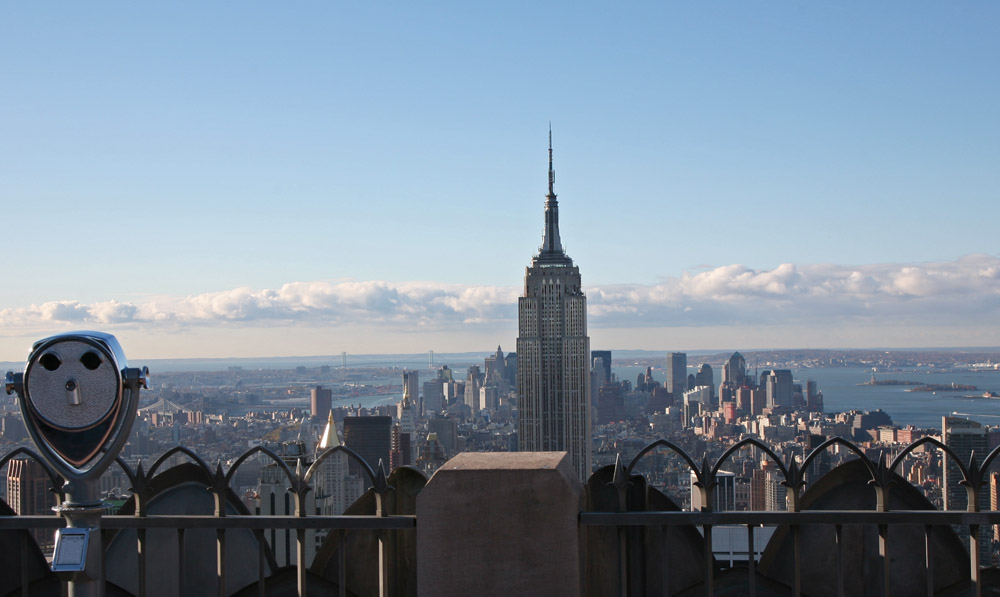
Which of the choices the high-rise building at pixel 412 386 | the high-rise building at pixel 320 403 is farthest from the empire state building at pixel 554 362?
A: the high-rise building at pixel 412 386

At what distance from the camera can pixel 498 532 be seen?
3.79 metres

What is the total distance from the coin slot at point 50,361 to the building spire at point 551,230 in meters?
127

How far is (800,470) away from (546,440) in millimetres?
117935

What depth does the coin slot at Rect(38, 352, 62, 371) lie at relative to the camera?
332 cm

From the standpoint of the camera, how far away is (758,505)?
19.8 feet

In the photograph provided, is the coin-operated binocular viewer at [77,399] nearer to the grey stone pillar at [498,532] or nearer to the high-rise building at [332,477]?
the high-rise building at [332,477]

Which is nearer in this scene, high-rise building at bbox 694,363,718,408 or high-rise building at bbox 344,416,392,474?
high-rise building at bbox 344,416,392,474

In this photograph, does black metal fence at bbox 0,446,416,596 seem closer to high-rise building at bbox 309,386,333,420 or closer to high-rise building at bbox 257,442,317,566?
high-rise building at bbox 257,442,317,566

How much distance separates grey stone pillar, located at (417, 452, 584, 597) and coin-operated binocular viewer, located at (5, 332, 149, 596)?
4.22ft

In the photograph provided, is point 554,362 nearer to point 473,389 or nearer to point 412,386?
point 412,386

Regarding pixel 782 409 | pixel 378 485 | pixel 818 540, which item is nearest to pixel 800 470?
pixel 818 540

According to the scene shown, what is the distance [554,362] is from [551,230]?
20261 millimetres

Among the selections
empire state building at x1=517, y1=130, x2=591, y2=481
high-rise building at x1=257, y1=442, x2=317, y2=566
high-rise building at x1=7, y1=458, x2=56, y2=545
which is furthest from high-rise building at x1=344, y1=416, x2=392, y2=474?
high-rise building at x1=257, y1=442, x2=317, y2=566

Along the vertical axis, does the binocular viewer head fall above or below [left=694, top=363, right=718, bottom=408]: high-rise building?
above
